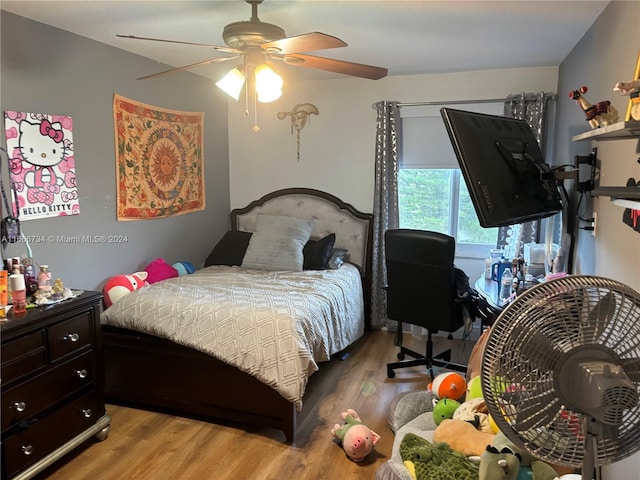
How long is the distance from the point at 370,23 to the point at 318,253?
6.47ft

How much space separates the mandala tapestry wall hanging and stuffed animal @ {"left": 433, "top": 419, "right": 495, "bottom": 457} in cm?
261

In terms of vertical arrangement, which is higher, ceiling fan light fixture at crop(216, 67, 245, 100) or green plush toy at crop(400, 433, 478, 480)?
ceiling fan light fixture at crop(216, 67, 245, 100)

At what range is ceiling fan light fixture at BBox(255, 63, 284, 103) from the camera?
7.80 ft

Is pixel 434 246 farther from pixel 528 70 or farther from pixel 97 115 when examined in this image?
pixel 97 115

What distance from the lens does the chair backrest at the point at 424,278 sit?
3.12m

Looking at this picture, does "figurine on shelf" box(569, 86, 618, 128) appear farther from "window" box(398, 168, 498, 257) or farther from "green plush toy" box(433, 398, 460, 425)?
"window" box(398, 168, 498, 257)

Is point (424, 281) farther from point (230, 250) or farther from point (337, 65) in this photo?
point (230, 250)

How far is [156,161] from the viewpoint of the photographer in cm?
377

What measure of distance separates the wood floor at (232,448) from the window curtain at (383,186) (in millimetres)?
1235

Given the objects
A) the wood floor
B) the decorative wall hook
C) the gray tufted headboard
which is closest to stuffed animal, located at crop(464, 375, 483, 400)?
the wood floor

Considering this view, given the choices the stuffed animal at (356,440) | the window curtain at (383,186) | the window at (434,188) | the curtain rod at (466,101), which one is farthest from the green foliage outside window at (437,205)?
the stuffed animal at (356,440)

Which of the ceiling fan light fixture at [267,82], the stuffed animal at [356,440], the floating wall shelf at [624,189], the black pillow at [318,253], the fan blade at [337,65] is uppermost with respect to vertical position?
the fan blade at [337,65]

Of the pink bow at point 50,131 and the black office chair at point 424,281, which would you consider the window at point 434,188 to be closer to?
the black office chair at point 424,281

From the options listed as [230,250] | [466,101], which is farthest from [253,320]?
[466,101]
